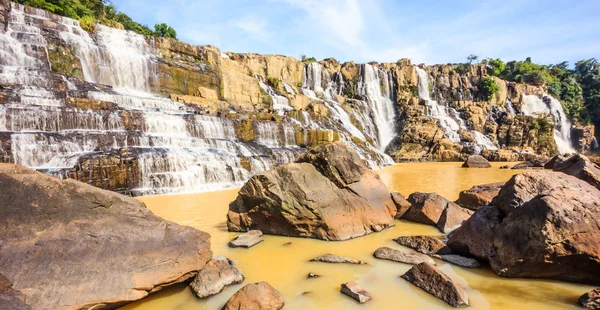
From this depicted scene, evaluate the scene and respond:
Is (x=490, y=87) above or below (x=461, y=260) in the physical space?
above

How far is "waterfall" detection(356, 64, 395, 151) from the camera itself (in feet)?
125

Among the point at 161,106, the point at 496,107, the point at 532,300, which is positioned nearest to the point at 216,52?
the point at 161,106

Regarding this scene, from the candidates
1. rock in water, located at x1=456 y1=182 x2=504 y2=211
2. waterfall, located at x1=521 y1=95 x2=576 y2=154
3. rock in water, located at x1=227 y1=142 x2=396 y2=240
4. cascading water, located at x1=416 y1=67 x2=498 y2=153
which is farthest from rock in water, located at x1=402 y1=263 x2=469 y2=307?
waterfall, located at x1=521 y1=95 x2=576 y2=154

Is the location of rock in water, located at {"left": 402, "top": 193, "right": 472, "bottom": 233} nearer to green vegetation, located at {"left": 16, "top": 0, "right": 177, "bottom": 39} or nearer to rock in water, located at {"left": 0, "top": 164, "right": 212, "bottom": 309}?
rock in water, located at {"left": 0, "top": 164, "right": 212, "bottom": 309}

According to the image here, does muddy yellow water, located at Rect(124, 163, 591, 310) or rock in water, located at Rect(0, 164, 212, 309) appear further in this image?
muddy yellow water, located at Rect(124, 163, 591, 310)

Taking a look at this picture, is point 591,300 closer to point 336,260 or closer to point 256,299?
point 336,260

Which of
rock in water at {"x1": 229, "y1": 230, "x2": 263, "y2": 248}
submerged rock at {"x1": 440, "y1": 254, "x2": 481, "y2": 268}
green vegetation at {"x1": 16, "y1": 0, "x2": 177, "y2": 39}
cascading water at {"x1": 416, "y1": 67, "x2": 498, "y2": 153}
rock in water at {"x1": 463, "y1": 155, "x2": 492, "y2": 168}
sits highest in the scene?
green vegetation at {"x1": 16, "y1": 0, "x2": 177, "y2": 39}

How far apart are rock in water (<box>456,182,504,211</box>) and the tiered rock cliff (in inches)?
389

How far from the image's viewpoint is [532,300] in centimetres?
356

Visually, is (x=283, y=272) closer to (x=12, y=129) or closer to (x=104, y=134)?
(x=104, y=134)

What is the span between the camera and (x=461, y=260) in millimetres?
4684

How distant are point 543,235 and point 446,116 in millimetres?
38977

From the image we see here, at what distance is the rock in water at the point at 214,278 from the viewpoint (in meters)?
3.84

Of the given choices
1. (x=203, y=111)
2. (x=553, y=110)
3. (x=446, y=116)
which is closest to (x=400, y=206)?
(x=203, y=111)
